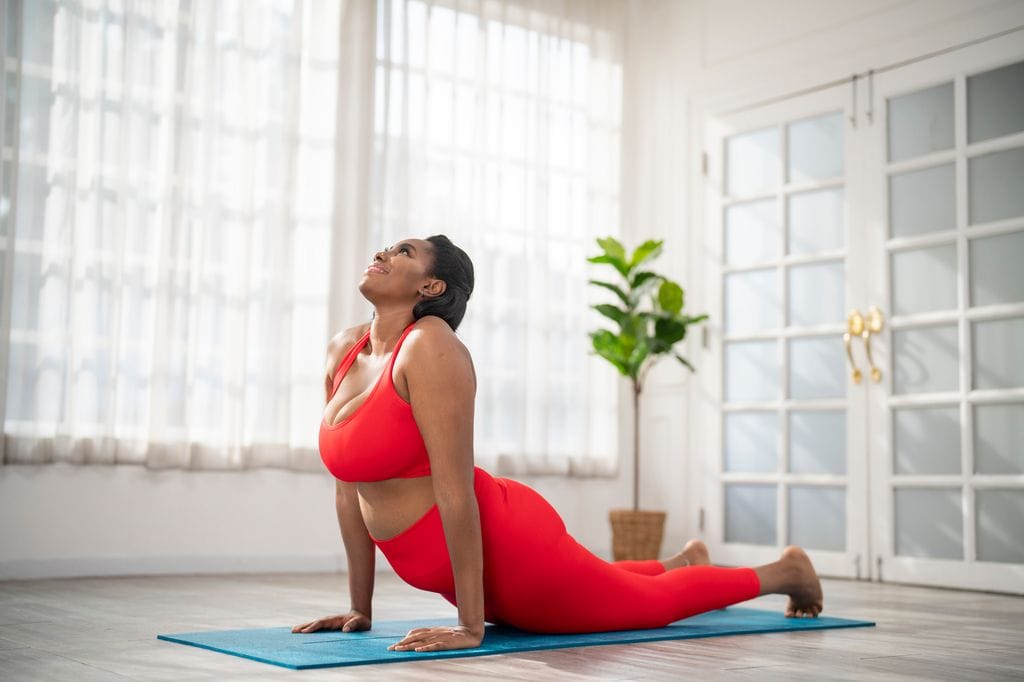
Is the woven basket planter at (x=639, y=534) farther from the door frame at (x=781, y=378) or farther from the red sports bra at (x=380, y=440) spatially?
the red sports bra at (x=380, y=440)

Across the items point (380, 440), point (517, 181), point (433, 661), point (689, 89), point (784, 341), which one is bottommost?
point (433, 661)

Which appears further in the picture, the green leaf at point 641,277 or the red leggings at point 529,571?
the green leaf at point 641,277

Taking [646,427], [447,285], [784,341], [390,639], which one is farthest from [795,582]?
[646,427]

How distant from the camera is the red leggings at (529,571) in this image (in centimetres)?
236

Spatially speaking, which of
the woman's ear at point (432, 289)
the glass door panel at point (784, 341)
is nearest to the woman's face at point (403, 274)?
the woman's ear at point (432, 289)

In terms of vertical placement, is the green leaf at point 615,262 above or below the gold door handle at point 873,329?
above

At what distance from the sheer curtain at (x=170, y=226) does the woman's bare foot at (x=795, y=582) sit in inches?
98.2

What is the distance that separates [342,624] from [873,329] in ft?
10.4

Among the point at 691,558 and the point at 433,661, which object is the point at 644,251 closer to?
the point at 691,558

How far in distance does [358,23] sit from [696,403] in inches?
99.8

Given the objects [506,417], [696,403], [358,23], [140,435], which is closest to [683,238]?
[696,403]

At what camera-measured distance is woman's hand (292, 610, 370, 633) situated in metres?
2.55

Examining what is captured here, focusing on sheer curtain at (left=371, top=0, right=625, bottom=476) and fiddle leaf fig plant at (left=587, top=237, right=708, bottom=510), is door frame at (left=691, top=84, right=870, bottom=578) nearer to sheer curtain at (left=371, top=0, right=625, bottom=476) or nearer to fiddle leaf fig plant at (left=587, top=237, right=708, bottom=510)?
fiddle leaf fig plant at (left=587, top=237, right=708, bottom=510)

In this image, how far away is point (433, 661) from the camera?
2164mm
